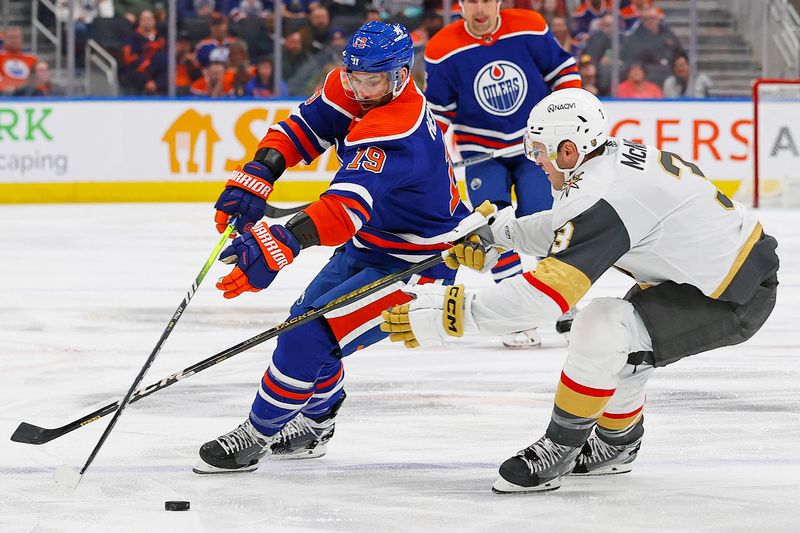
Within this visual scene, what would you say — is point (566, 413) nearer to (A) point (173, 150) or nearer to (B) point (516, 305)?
(B) point (516, 305)

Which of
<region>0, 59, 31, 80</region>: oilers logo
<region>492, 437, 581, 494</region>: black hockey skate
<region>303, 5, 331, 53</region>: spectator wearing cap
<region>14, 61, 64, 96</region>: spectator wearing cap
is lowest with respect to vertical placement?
<region>14, 61, 64, 96</region>: spectator wearing cap

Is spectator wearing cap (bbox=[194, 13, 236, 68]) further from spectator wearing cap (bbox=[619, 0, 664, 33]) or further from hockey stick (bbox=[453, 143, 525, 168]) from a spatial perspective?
hockey stick (bbox=[453, 143, 525, 168])

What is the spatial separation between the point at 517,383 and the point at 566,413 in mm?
1231

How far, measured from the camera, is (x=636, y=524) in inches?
104

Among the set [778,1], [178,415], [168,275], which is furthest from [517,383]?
[778,1]

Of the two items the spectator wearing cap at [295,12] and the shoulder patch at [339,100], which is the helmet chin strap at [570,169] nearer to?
the shoulder patch at [339,100]

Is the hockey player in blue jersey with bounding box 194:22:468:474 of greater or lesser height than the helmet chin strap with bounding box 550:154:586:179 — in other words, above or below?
below

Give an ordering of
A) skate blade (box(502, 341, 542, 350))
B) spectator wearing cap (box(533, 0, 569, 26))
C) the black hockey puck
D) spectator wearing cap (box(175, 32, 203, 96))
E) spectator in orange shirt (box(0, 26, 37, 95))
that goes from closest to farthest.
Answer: the black hockey puck, skate blade (box(502, 341, 542, 350)), spectator in orange shirt (box(0, 26, 37, 95)), spectator wearing cap (box(175, 32, 203, 96)), spectator wearing cap (box(533, 0, 569, 26))

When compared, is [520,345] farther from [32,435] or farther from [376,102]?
[32,435]

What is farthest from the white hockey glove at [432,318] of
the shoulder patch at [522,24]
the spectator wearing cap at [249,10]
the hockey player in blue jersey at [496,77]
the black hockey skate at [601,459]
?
the spectator wearing cap at [249,10]

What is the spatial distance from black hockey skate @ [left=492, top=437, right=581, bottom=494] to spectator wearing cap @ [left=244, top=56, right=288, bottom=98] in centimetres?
714

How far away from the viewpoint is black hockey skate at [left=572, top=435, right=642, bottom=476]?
3.04 meters

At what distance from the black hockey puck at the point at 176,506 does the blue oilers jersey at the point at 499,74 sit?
2.71 m

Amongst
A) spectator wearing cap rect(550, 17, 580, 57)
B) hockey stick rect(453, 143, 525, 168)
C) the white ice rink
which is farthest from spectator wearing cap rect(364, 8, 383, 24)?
hockey stick rect(453, 143, 525, 168)
